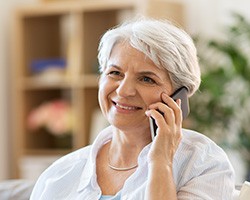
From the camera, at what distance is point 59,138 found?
450 cm

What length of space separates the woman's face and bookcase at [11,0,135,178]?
214 centimetres

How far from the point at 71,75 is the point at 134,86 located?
2.39 m

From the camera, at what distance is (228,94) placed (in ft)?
11.8

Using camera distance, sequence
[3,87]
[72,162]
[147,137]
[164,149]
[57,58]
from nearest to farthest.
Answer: [164,149], [147,137], [72,162], [3,87], [57,58]

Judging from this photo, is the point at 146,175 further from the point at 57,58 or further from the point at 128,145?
the point at 57,58

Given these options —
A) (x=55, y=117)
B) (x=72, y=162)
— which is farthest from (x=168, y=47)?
(x=55, y=117)

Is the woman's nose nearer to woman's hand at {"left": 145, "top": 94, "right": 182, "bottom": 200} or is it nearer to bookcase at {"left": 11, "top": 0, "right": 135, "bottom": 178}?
woman's hand at {"left": 145, "top": 94, "right": 182, "bottom": 200}

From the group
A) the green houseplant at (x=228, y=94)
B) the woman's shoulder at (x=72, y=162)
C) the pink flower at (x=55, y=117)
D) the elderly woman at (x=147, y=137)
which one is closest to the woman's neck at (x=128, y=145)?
the elderly woman at (x=147, y=137)

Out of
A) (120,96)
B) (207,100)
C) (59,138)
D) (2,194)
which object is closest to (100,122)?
(59,138)

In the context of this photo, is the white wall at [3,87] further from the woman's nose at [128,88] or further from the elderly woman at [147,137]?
the woman's nose at [128,88]

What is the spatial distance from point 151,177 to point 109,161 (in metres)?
0.31

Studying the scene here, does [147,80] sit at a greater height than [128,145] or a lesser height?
greater

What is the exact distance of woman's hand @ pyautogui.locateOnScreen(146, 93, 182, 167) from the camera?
185 cm

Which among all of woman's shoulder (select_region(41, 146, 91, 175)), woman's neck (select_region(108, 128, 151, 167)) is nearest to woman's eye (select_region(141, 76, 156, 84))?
woman's neck (select_region(108, 128, 151, 167))
